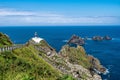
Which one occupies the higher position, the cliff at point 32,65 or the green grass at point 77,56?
the cliff at point 32,65

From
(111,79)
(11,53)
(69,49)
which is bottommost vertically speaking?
(111,79)

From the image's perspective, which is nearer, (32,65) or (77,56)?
(32,65)

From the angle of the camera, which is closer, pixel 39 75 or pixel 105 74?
pixel 39 75

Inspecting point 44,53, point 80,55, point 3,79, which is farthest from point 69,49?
point 3,79

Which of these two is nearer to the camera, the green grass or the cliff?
the cliff

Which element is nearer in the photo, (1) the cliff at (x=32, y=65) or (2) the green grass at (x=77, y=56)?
(1) the cliff at (x=32, y=65)

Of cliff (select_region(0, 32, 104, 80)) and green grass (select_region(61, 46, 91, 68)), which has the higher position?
cliff (select_region(0, 32, 104, 80))

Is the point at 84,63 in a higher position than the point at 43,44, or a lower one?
lower

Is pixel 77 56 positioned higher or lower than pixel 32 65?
lower

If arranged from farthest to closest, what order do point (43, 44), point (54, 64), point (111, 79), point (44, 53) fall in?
point (111, 79) < point (43, 44) < point (44, 53) < point (54, 64)

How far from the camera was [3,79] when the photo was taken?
44719 mm

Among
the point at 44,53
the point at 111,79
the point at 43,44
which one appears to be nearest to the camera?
the point at 44,53

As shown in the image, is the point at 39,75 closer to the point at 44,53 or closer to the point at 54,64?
the point at 54,64

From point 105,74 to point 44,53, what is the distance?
56.8 meters
